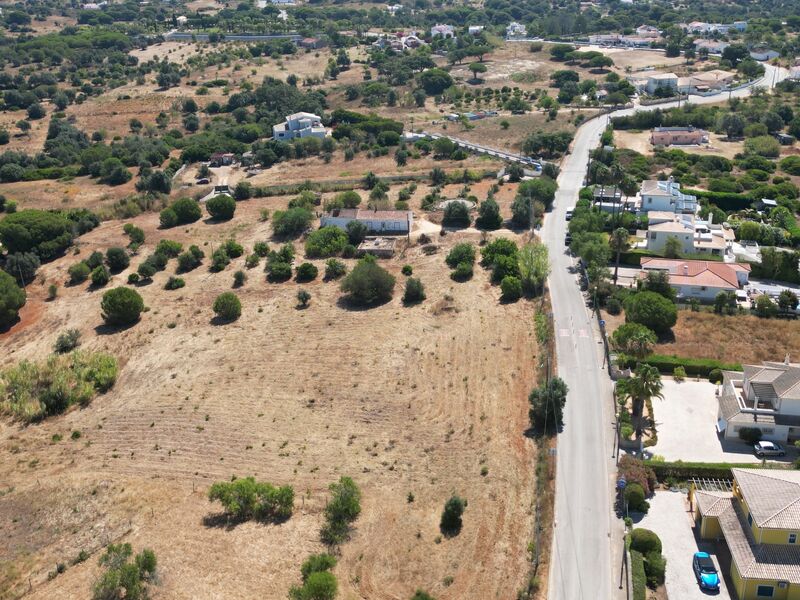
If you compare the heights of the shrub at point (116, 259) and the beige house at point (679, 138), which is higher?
the beige house at point (679, 138)

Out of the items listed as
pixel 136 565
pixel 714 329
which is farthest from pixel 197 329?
pixel 714 329

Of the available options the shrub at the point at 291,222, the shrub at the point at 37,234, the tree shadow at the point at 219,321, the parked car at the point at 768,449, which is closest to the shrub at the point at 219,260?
the shrub at the point at 291,222

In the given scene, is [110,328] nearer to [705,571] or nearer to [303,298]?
[303,298]

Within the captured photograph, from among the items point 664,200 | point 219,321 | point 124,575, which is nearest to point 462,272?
point 219,321

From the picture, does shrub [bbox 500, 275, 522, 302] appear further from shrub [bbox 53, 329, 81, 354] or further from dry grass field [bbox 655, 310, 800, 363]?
shrub [bbox 53, 329, 81, 354]

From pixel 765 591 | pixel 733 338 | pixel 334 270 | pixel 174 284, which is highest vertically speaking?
pixel 765 591

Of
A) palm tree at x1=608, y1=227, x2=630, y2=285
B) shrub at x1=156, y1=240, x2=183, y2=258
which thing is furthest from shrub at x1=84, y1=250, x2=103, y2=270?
palm tree at x1=608, y1=227, x2=630, y2=285

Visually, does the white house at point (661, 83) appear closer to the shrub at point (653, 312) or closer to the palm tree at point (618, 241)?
the palm tree at point (618, 241)
